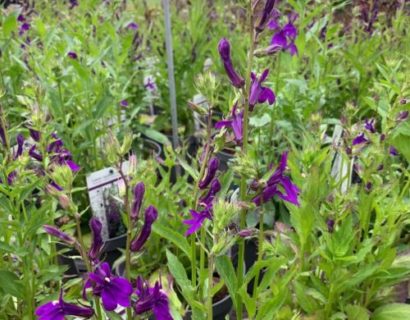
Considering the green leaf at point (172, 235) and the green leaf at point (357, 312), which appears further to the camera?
the green leaf at point (357, 312)

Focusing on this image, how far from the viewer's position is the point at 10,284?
1287 mm

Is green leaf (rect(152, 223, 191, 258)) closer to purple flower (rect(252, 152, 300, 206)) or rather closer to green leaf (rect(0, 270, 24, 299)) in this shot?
purple flower (rect(252, 152, 300, 206))

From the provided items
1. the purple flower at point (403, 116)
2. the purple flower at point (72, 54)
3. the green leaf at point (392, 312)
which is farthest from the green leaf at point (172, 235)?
the purple flower at point (72, 54)

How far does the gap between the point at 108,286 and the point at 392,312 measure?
2.80 ft

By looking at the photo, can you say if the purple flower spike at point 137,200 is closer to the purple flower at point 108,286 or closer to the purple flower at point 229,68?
the purple flower at point 108,286

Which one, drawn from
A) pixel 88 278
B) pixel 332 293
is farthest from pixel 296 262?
pixel 88 278

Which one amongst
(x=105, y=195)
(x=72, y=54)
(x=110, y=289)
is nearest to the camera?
(x=110, y=289)

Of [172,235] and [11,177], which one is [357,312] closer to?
[172,235]

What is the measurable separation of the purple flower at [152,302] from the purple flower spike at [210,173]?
23 cm

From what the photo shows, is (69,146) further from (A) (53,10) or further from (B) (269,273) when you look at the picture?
(A) (53,10)

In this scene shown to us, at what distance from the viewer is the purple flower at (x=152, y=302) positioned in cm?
95

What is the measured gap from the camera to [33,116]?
1.28m

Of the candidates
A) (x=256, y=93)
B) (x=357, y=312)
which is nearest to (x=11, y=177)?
(x=256, y=93)

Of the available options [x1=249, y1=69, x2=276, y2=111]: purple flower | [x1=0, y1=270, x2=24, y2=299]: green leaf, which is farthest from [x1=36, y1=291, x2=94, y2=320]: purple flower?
[x1=249, y1=69, x2=276, y2=111]: purple flower
